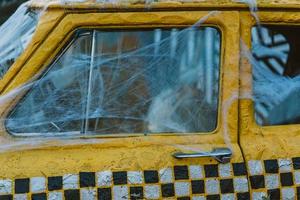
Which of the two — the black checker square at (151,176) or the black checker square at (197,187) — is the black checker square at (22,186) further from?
the black checker square at (197,187)

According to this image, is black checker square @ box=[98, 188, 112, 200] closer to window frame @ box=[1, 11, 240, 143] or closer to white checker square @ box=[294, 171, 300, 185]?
window frame @ box=[1, 11, 240, 143]

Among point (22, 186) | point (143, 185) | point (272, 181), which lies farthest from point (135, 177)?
point (272, 181)

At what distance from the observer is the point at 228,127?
2668mm

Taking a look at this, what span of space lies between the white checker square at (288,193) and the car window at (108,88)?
44cm

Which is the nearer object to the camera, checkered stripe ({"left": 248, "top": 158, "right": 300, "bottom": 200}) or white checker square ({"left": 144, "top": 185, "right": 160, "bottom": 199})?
white checker square ({"left": 144, "top": 185, "right": 160, "bottom": 199})

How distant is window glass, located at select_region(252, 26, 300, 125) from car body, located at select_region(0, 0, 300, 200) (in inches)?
4.4

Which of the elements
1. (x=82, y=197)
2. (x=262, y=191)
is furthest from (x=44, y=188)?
(x=262, y=191)

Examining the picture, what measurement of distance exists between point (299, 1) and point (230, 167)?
894 millimetres

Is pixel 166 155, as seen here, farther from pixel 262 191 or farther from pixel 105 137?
pixel 262 191

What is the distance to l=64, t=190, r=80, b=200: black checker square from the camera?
2.48m

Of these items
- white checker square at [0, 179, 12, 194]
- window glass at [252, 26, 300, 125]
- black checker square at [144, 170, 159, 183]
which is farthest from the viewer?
window glass at [252, 26, 300, 125]

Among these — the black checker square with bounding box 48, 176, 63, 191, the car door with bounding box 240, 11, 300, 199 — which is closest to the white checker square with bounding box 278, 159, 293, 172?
the car door with bounding box 240, 11, 300, 199

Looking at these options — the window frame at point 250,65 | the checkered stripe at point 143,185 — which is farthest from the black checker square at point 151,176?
the window frame at point 250,65

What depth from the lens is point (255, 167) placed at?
2.64 meters
